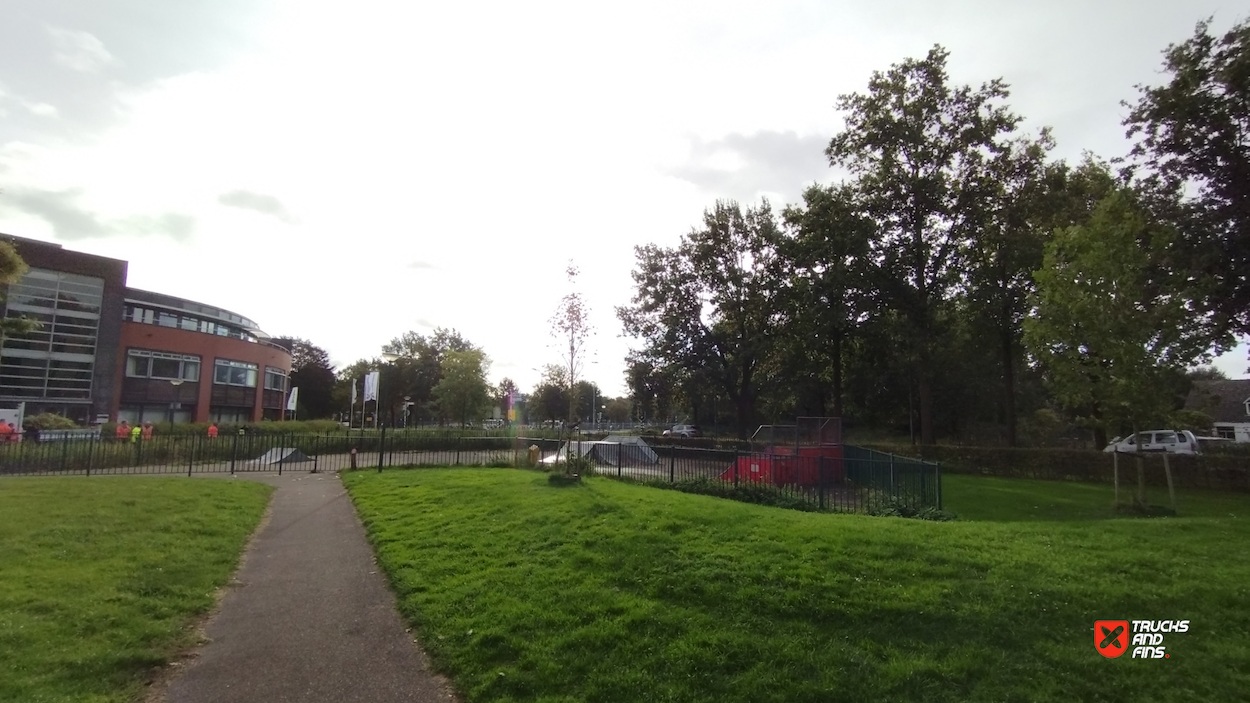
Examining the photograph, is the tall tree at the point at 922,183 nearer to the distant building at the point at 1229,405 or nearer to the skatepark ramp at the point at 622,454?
the skatepark ramp at the point at 622,454

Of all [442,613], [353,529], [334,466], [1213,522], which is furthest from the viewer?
[334,466]

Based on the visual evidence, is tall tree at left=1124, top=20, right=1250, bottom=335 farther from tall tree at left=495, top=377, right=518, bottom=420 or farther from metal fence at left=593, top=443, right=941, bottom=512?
tall tree at left=495, top=377, right=518, bottom=420

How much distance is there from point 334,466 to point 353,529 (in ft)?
43.4

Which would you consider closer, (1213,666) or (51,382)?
(1213,666)

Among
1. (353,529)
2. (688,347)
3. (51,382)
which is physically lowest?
(353,529)

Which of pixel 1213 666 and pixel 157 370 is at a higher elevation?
pixel 157 370

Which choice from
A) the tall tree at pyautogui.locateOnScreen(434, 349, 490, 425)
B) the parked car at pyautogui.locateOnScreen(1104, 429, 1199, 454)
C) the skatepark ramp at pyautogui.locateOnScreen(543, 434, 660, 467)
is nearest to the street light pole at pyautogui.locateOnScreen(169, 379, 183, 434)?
the tall tree at pyautogui.locateOnScreen(434, 349, 490, 425)

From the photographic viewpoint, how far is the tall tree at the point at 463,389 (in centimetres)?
5125

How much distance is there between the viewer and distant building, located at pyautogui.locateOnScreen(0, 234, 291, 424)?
4381 cm

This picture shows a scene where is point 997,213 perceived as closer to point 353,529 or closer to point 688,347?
point 688,347

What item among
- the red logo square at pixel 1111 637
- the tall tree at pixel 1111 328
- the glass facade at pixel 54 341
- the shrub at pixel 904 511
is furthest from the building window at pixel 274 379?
the red logo square at pixel 1111 637

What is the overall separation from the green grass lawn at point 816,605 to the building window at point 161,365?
52.9 meters

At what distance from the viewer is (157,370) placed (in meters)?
51.5

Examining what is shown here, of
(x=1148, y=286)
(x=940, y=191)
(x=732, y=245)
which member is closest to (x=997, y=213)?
(x=940, y=191)
